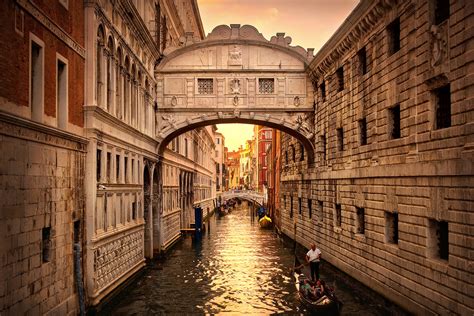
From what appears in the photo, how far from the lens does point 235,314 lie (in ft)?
46.1

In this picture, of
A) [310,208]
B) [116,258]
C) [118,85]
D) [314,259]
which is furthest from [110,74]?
[310,208]

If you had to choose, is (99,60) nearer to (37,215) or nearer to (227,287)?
(37,215)

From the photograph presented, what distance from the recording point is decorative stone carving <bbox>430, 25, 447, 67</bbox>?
11555 millimetres

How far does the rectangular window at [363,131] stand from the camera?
17594 mm

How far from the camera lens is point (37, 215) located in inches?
400

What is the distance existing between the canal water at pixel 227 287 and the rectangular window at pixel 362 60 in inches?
282

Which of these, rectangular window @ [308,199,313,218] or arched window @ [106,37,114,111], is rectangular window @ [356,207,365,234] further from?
arched window @ [106,37,114,111]

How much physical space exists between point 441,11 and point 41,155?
9.40 metres

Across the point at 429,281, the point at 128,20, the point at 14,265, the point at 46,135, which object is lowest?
the point at 429,281

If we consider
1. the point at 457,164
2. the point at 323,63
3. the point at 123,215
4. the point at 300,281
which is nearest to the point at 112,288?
the point at 123,215

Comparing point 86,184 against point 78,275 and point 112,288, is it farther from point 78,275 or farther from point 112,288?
point 112,288

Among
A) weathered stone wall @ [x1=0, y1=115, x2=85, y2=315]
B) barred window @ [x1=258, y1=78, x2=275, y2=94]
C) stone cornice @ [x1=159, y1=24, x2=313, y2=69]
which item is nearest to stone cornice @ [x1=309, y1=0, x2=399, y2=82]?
stone cornice @ [x1=159, y1=24, x2=313, y2=69]

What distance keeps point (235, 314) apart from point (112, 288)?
394cm

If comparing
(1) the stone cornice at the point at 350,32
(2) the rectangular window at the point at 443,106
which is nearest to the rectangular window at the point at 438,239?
(2) the rectangular window at the point at 443,106
